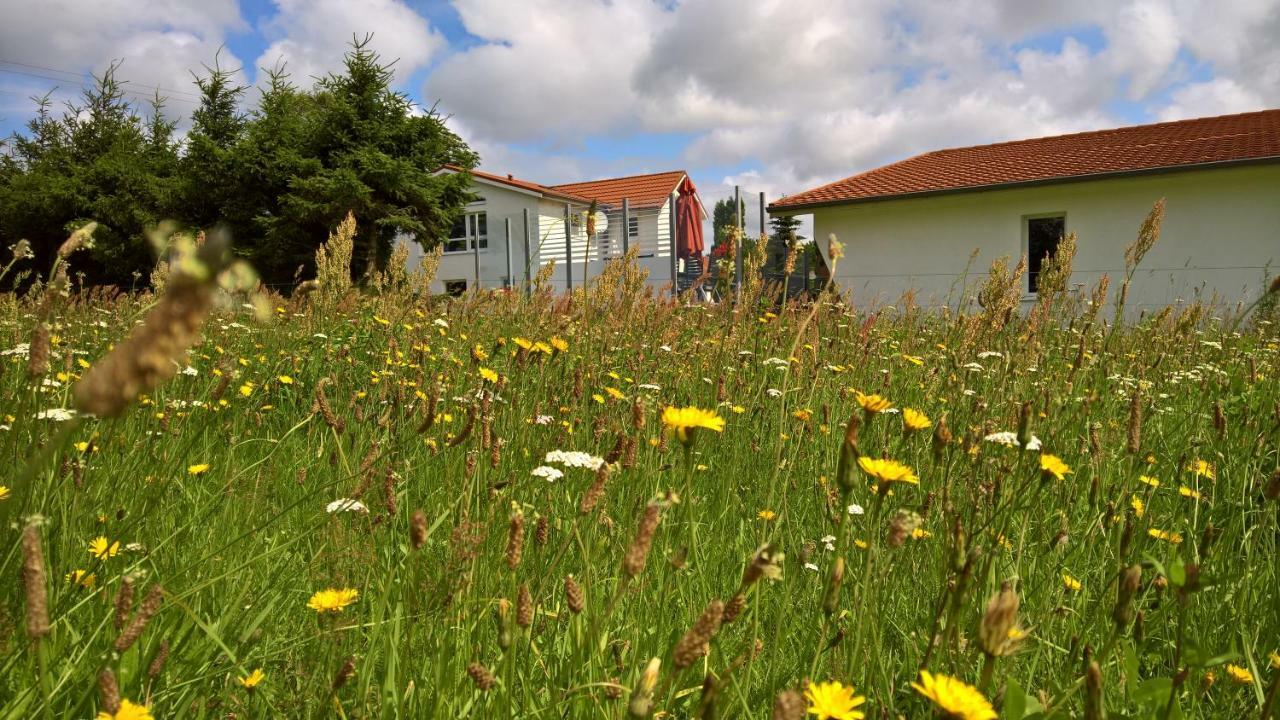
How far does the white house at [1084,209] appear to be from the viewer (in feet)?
39.8

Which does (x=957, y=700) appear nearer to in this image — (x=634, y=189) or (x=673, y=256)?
(x=673, y=256)

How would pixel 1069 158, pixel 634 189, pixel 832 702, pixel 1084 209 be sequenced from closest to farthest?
pixel 832 702
pixel 1084 209
pixel 1069 158
pixel 634 189

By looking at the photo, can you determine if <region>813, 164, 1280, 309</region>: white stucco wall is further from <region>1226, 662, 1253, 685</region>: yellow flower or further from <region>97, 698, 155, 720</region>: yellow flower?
<region>97, 698, 155, 720</region>: yellow flower

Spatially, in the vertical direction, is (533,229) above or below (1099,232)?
above

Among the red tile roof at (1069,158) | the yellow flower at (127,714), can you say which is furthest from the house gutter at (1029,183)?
the yellow flower at (127,714)

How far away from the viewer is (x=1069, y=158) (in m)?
14.2

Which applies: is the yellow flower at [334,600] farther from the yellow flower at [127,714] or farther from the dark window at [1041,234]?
the dark window at [1041,234]

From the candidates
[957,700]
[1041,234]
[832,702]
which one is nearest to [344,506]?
[832,702]

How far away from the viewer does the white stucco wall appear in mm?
12094

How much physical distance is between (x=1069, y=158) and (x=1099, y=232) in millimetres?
1889

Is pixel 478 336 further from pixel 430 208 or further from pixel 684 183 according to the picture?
pixel 684 183

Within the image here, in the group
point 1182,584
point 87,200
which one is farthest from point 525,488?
point 87,200

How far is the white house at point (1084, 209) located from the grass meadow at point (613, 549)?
10165 millimetres

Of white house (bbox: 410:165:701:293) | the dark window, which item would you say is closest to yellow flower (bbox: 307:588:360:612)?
the dark window
